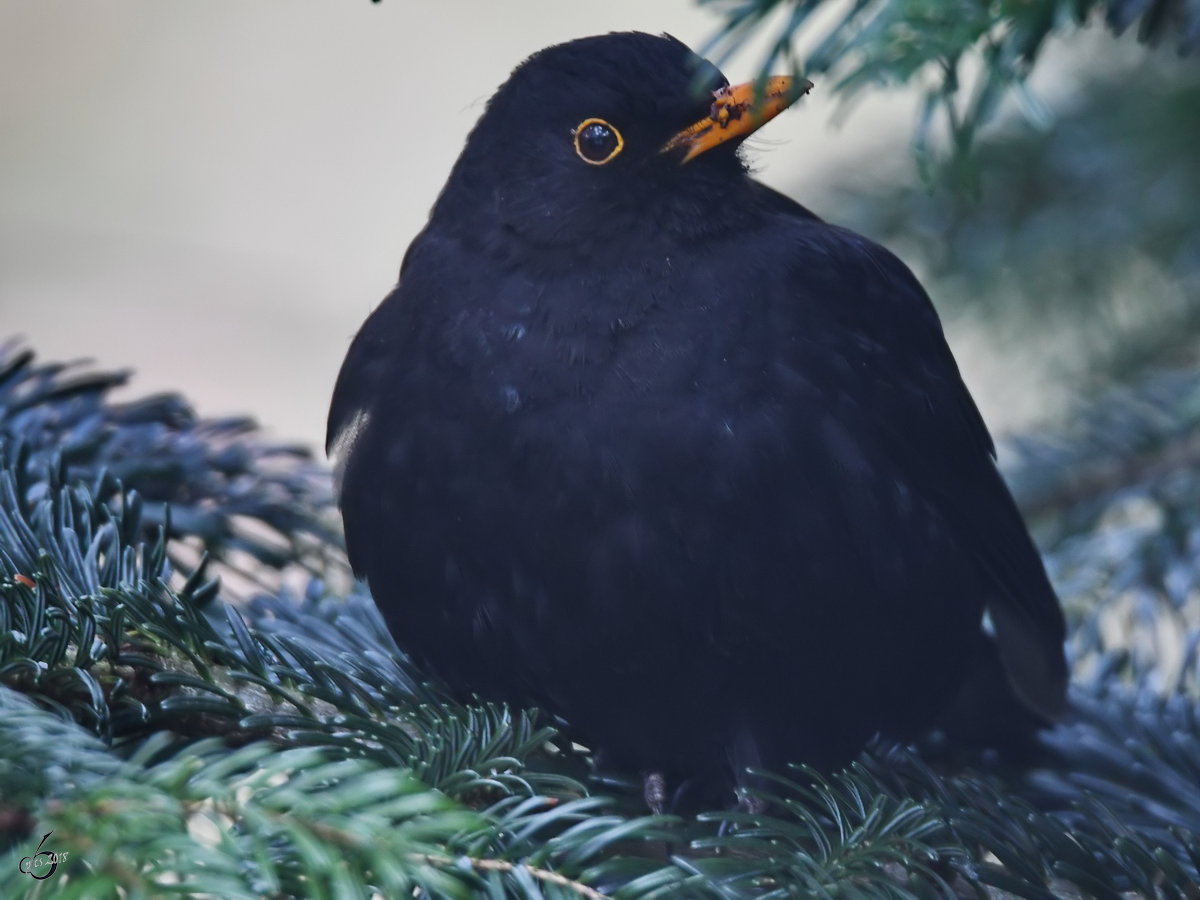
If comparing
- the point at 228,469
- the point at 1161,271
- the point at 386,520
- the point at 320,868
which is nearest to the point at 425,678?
the point at 386,520

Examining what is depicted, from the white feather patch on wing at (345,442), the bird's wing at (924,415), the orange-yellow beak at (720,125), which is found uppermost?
the orange-yellow beak at (720,125)

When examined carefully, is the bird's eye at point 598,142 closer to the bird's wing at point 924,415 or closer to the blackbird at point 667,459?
the blackbird at point 667,459

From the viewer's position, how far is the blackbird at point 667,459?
1096 millimetres

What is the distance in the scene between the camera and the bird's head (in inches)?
50.3

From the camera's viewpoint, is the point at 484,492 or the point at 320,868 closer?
the point at 320,868

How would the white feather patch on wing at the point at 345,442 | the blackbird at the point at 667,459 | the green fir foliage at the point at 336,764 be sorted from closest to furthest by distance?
the green fir foliage at the point at 336,764 < the blackbird at the point at 667,459 < the white feather patch on wing at the point at 345,442


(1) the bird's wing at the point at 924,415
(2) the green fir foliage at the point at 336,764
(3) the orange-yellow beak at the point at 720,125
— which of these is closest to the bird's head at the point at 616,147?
(3) the orange-yellow beak at the point at 720,125

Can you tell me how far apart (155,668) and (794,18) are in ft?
1.65

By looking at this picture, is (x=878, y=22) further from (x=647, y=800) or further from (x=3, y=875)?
(x=647, y=800)

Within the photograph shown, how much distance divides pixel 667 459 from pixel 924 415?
0.35m

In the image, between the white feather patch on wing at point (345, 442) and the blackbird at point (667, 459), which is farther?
the white feather patch on wing at point (345, 442)

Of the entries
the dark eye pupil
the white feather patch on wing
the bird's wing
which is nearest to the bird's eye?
the dark eye pupil

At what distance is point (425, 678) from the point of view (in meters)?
1.10

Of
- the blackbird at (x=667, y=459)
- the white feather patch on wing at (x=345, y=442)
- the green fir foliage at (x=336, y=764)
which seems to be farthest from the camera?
the white feather patch on wing at (x=345, y=442)
